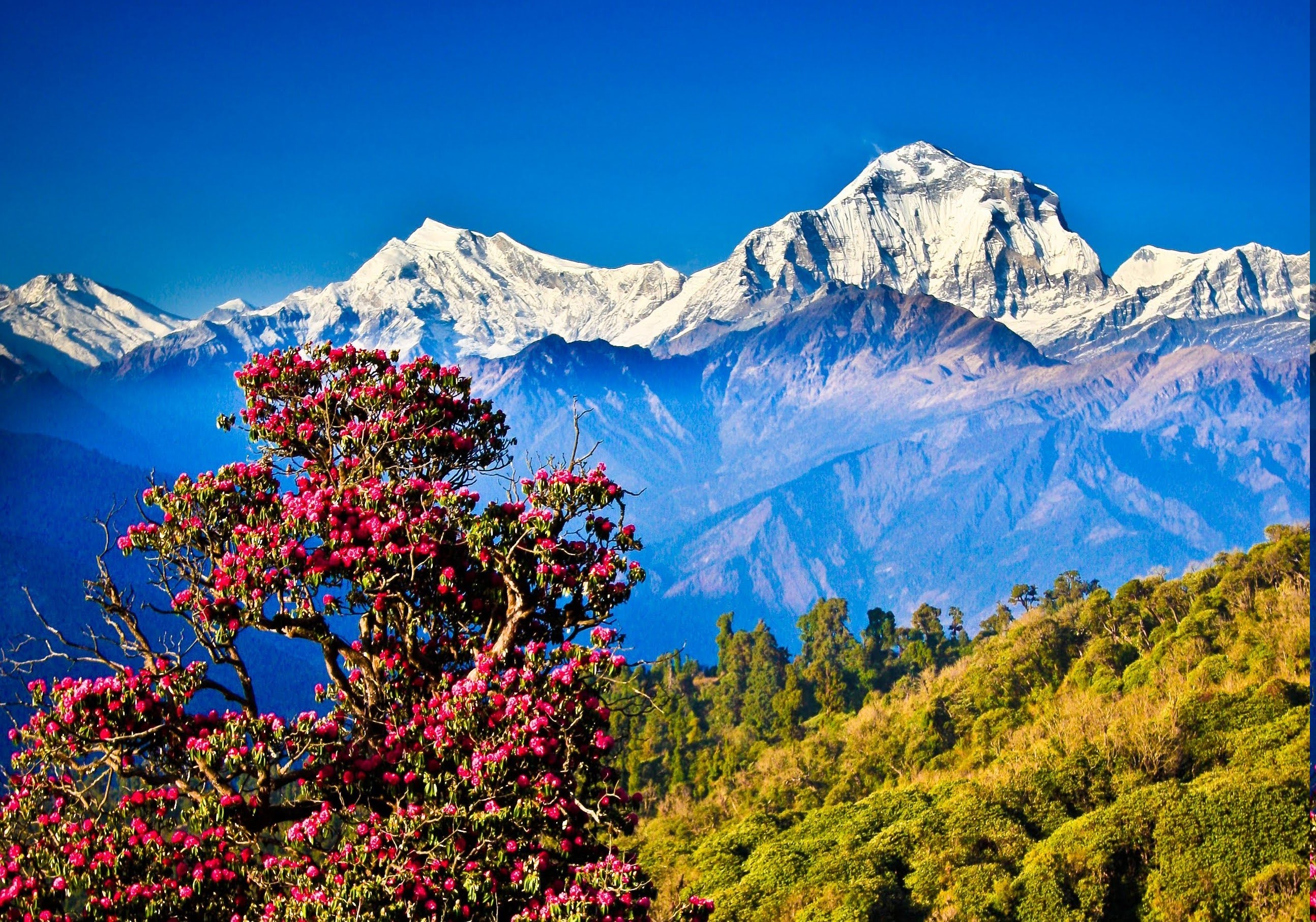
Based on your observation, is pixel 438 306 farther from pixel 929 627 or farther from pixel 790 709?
pixel 790 709

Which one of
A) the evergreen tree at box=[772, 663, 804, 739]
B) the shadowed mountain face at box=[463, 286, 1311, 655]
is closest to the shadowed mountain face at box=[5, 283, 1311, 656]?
the shadowed mountain face at box=[463, 286, 1311, 655]

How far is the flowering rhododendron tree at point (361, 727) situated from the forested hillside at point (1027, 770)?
1.17 meters

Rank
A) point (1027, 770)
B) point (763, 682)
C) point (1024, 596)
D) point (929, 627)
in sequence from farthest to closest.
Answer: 1. point (1024, 596)
2. point (929, 627)
3. point (763, 682)
4. point (1027, 770)

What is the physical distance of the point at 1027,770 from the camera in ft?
91.9

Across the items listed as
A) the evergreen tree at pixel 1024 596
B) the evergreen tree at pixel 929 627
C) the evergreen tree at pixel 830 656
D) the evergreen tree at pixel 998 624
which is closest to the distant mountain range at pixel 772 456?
the evergreen tree at pixel 830 656

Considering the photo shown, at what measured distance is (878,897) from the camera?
22.5 m

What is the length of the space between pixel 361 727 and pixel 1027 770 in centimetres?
2232

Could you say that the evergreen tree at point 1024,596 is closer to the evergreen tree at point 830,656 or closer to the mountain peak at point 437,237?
the evergreen tree at point 830,656

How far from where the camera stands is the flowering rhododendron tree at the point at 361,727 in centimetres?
842

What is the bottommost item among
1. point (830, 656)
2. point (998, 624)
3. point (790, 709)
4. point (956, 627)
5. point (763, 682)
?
point (790, 709)

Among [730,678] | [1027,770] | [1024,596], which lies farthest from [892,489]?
[1027,770]

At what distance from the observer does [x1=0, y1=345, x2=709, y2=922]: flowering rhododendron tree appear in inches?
332

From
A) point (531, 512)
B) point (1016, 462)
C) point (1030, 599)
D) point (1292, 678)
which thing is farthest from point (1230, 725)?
point (1016, 462)

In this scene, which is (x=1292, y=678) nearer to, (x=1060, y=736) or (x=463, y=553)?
(x=1060, y=736)
